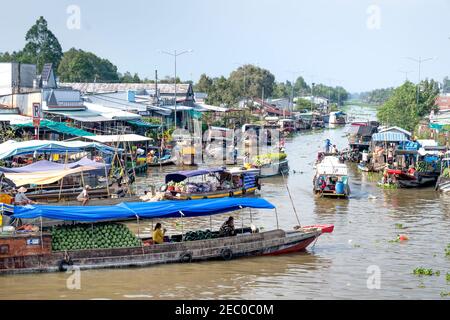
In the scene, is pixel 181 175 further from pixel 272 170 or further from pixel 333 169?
pixel 272 170

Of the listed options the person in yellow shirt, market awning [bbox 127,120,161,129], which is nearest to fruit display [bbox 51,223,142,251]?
the person in yellow shirt

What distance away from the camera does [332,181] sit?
35.7 metres

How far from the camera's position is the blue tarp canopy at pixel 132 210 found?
20156mm

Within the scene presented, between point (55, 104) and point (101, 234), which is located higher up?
point (55, 104)

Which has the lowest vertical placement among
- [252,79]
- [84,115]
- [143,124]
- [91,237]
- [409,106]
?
[91,237]

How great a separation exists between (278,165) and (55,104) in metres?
16.1

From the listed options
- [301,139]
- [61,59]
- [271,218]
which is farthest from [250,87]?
[271,218]

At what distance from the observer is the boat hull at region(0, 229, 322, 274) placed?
19703mm

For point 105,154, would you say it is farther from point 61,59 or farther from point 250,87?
point 250,87

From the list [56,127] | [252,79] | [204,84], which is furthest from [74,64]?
[56,127]

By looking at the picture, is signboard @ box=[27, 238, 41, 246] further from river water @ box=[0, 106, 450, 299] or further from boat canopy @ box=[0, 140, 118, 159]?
boat canopy @ box=[0, 140, 118, 159]

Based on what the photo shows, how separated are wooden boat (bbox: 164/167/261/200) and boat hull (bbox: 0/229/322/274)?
8546 millimetres

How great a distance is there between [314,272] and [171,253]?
13.4 feet

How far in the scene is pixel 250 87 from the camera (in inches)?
4377
